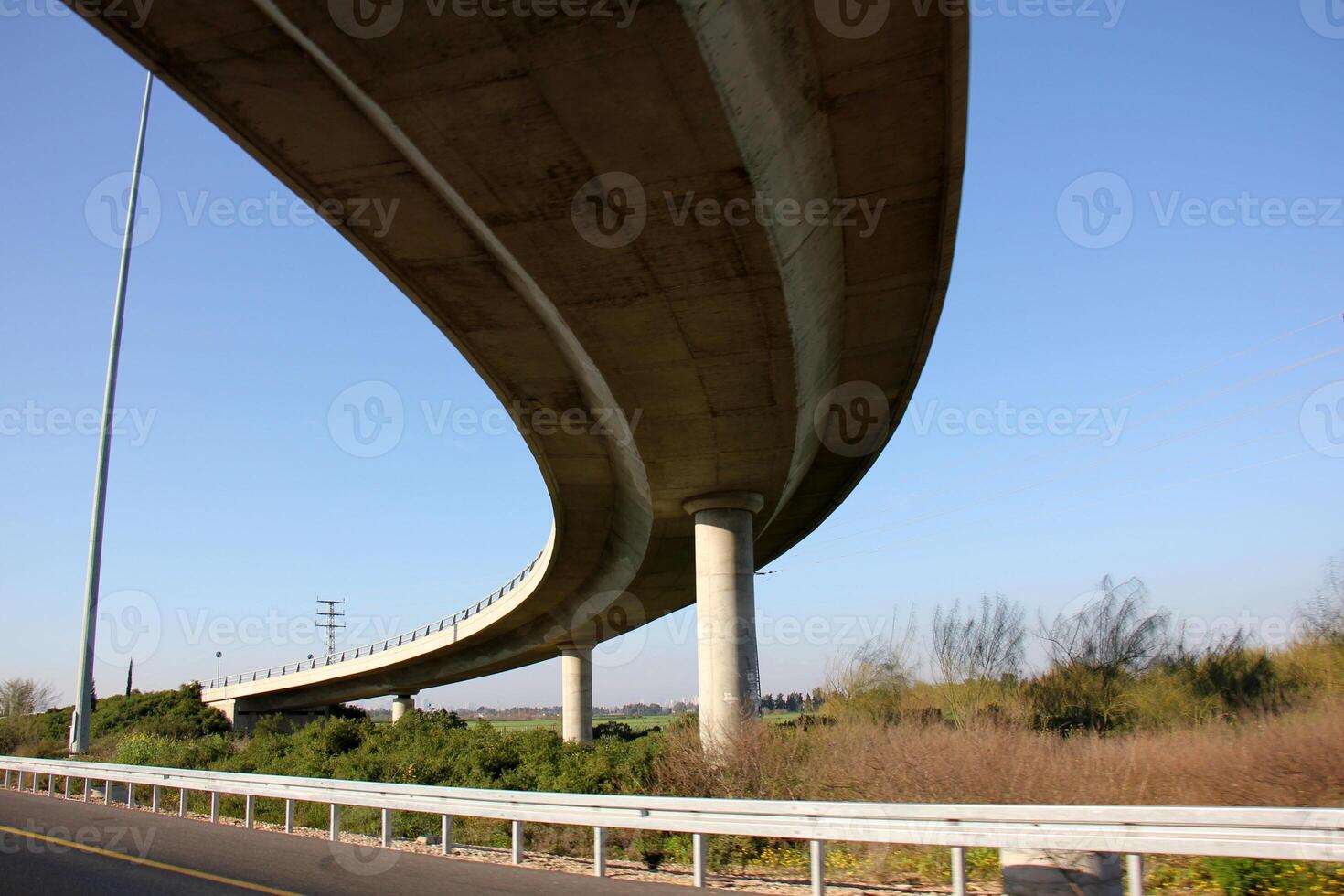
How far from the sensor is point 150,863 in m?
11.1

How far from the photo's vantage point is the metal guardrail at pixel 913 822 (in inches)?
262

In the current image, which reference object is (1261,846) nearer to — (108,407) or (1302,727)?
(1302,727)

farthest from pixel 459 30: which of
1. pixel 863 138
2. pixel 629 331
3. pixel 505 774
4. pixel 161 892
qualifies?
pixel 505 774

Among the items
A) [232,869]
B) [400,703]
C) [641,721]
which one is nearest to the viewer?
[232,869]

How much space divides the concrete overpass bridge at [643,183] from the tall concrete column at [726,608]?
0.09 meters

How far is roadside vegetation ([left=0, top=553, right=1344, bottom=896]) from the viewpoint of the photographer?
9875 millimetres

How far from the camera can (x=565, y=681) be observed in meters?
51.3

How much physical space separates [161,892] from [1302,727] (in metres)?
11.6
